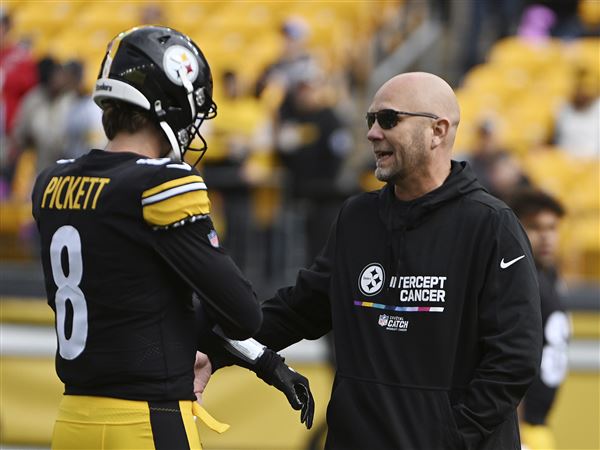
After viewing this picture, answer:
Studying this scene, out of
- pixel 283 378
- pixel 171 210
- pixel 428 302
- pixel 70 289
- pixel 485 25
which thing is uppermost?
pixel 171 210

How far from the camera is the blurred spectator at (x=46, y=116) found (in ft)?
37.3

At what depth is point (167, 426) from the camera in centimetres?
366

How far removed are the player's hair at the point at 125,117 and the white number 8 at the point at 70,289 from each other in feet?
1.09

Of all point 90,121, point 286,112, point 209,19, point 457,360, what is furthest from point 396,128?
point 209,19

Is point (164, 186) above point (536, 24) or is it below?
above

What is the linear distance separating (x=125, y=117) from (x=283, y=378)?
3.13 feet

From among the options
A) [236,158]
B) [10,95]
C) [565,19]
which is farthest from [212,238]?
[565,19]

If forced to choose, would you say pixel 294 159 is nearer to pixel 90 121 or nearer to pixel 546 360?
pixel 90 121

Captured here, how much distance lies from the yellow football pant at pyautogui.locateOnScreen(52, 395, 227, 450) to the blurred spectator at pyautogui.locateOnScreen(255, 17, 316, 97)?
783 cm

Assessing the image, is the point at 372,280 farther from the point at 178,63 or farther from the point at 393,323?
the point at 178,63

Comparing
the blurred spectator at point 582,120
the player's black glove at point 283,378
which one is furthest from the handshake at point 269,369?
the blurred spectator at point 582,120

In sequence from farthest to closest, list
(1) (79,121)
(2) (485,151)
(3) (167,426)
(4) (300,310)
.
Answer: (1) (79,121) < (2) (485,151) < (4) (300,310) < (3) (167,426)

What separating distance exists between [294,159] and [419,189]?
19.4 feet

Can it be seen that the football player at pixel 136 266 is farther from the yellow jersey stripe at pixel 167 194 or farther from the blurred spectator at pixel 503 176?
the blurred spectator at pixel 503 176
